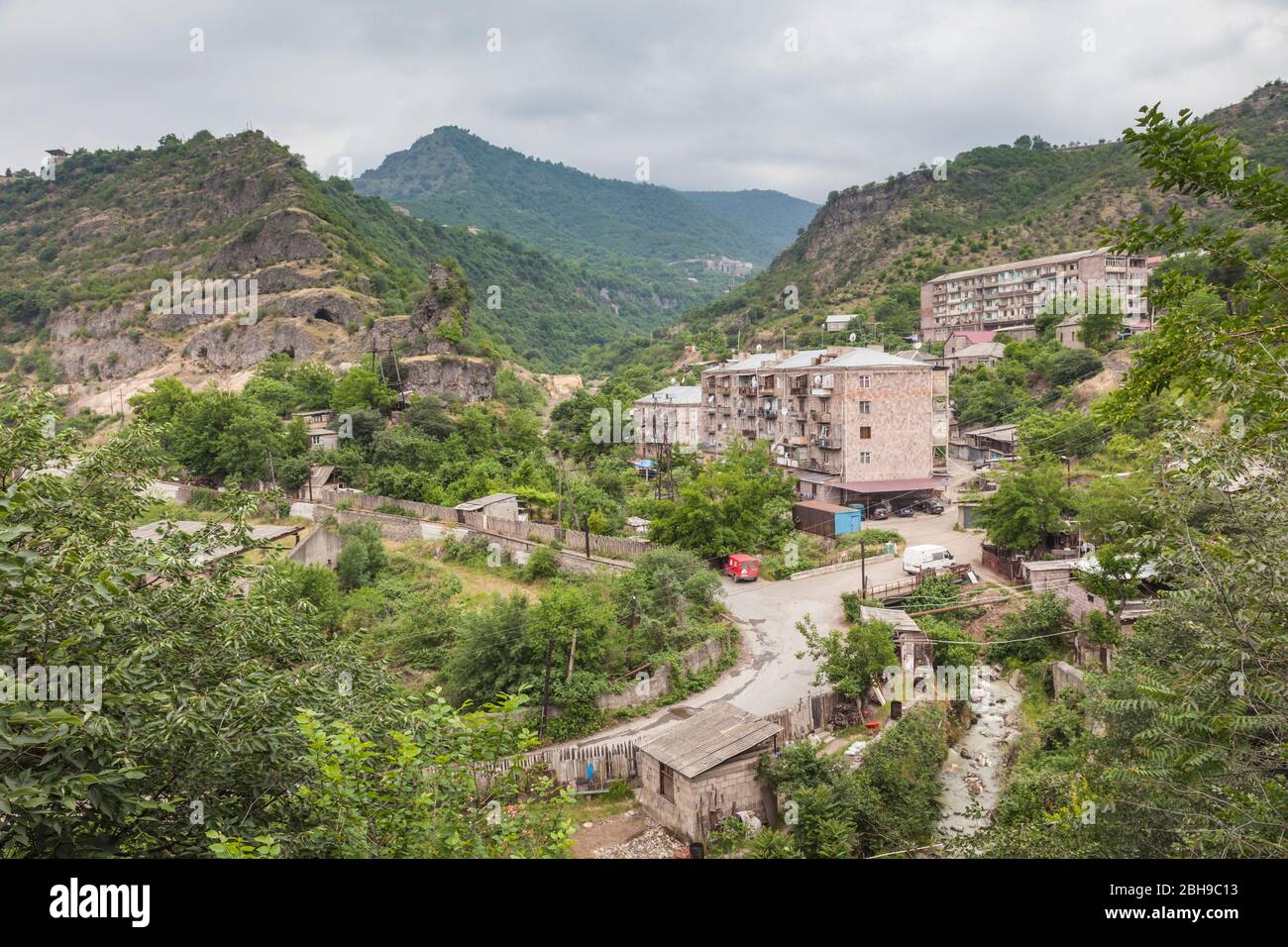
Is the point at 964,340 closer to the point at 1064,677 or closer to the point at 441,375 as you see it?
the point at 441,375

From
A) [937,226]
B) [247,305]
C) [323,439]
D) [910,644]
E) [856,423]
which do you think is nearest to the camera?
[910,644]

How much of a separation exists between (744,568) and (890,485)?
10962mm

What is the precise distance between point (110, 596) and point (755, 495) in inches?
1064

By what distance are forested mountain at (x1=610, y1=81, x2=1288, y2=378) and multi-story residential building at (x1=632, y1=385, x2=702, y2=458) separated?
75.2 ft

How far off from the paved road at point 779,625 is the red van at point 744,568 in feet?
1.28

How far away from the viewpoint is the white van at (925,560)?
26188 mm

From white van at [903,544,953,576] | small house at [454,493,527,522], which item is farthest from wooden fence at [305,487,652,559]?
white van at [903,544,953,576]

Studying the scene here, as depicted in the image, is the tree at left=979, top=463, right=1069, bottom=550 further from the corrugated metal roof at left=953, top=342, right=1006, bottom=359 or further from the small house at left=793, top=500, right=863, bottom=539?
the corrugated metal roof at left=953, top=342, right=1006, bottom=359

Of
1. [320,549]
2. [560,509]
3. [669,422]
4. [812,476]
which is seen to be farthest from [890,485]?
[320,549]

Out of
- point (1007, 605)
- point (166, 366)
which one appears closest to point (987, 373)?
point (1007, 605)

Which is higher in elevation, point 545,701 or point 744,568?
point 744,568

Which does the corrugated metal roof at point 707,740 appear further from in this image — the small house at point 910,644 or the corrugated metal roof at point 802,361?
the corrugated metal roof at point 802,361

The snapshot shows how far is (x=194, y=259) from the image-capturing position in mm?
69812

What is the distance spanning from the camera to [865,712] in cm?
1936
